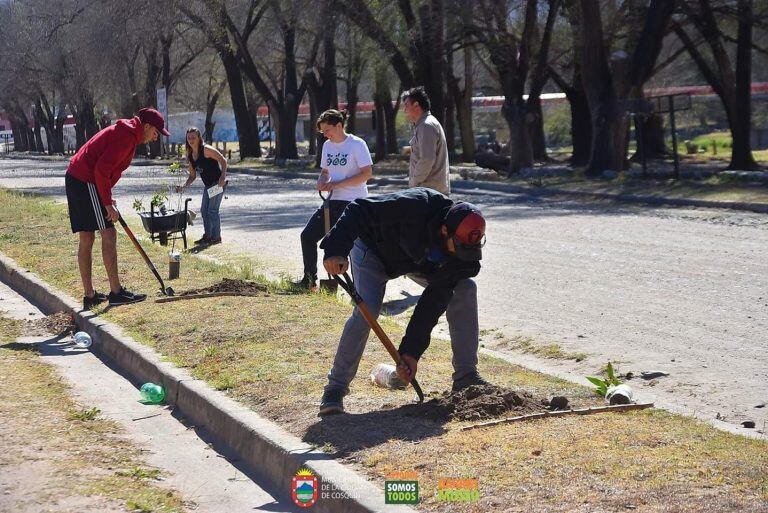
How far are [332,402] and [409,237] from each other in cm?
98

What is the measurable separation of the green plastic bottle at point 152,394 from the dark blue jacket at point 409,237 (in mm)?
2069

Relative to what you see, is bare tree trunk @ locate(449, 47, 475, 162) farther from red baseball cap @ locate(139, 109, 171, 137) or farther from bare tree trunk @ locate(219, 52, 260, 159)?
red baseball cap @ locate(139, 109, 171, 137)

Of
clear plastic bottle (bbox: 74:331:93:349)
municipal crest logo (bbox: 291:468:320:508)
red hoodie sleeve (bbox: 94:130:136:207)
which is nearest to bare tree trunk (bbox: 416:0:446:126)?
red hoodie sleeve (bbox: 94:130:136:207)

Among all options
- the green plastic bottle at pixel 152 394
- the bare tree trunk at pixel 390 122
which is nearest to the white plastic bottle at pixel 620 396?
the green plastic bottle at pixel 152 394

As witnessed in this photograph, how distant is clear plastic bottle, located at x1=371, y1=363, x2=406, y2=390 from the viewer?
6594mm

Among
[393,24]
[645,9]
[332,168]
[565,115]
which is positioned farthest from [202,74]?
[332,168]

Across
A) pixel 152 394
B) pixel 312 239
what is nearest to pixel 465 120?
pixel 312 239

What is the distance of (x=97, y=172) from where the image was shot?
A: 32.0 ft

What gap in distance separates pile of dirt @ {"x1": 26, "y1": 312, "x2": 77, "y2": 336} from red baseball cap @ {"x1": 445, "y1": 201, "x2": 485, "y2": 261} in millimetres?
5120

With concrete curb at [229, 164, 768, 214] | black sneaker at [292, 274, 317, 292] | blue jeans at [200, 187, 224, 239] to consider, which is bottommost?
concrete curb at [229, 164, 768, 214]

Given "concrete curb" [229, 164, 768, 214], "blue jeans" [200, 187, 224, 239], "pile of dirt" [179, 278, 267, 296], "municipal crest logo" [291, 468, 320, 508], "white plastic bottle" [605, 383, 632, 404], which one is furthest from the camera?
"concrete curb" [229, 164, 768, 214]

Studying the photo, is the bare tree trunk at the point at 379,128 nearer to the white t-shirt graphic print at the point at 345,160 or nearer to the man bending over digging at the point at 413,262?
the white t-shirt graphic print at the point at 345,160

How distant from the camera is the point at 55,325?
995cm

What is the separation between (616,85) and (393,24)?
9.22 metres
